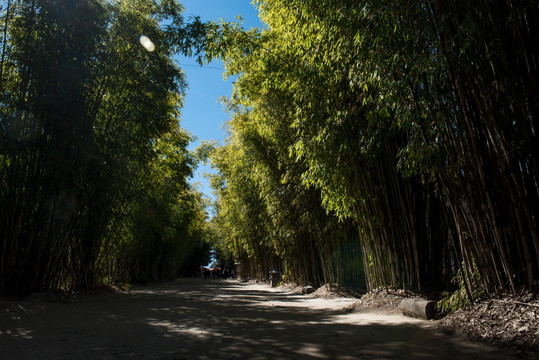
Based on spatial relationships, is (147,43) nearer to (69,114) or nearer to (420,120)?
(69,114)

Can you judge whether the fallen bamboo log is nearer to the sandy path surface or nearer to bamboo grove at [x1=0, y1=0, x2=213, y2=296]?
the sandy path surface

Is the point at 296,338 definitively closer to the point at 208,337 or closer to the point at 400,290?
the point at 208,337

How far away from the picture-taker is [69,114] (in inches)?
195

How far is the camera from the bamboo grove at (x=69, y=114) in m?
4.62

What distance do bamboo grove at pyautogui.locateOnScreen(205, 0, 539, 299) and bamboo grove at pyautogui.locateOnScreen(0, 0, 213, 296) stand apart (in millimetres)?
1646

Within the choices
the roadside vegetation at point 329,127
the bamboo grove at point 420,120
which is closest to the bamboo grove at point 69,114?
the roadside vegetation at point 329,127

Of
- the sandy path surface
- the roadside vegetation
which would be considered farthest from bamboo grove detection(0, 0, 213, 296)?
the sandy path surface

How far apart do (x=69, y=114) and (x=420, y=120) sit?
179 inches

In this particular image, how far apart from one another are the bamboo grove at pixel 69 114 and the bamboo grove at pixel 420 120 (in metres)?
1.65

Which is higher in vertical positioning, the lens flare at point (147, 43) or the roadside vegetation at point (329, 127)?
the lens flare at point (147, 43)

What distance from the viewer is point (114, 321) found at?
12.7 ft

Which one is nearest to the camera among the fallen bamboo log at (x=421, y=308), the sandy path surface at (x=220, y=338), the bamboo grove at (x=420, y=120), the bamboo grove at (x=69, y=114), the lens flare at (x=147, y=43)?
the sandy path surface at (x=220, y=338)

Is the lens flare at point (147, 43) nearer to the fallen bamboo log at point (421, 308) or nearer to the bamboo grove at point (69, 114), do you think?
the bamboo grove at point (69, 114)

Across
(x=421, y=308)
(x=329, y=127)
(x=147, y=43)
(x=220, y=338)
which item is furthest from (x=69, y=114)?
(x=421, y=308)
